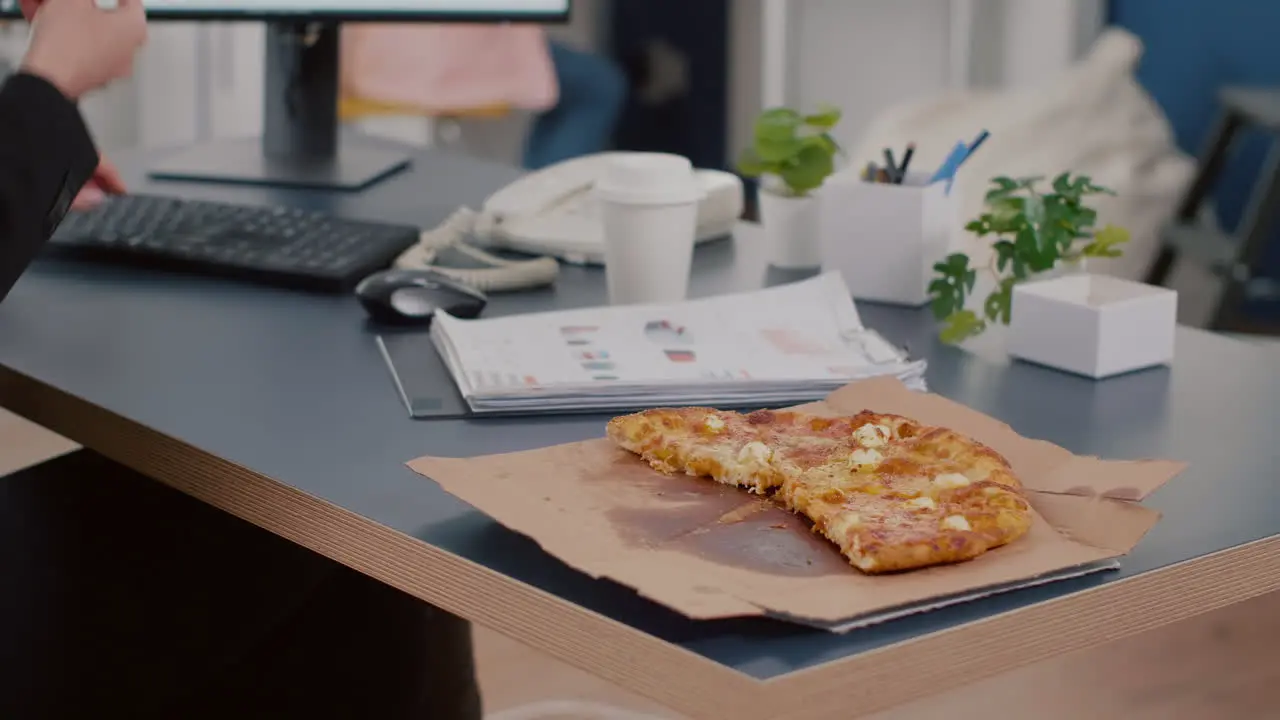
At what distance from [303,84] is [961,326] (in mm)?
847

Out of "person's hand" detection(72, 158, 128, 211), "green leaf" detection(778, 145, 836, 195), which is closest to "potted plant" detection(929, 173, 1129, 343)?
"green leaf" detection(778, 145, 836, 195)

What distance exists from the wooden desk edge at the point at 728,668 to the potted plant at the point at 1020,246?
1.17 ft

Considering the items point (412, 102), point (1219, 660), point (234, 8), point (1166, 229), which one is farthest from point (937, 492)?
point (412, 102)

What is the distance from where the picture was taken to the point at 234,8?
1.54 m

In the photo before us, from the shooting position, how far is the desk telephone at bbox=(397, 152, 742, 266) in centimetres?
131

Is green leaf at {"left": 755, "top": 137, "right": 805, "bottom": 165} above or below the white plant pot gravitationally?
above

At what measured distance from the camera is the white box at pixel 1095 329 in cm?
100

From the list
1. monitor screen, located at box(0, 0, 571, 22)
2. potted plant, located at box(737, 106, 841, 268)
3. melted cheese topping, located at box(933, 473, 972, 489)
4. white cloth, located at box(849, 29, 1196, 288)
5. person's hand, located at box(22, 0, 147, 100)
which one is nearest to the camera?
melted cheese topping, located at box(933, 473, 972, 489)

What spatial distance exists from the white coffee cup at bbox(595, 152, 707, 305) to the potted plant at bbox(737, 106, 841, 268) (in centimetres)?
13

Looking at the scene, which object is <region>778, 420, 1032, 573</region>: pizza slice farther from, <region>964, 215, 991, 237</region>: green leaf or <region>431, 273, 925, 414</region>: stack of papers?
<region>964, 215, 991, 237</region>: green leaf

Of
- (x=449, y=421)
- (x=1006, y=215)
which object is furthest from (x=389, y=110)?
(x=449, y=421)

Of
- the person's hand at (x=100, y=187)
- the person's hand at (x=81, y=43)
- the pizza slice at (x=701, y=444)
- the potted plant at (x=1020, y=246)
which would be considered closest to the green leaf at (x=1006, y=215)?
the potted plant at (x=1020, y=246)

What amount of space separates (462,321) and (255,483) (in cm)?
26

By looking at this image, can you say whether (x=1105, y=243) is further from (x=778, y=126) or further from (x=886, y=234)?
(x=778, y=126)
